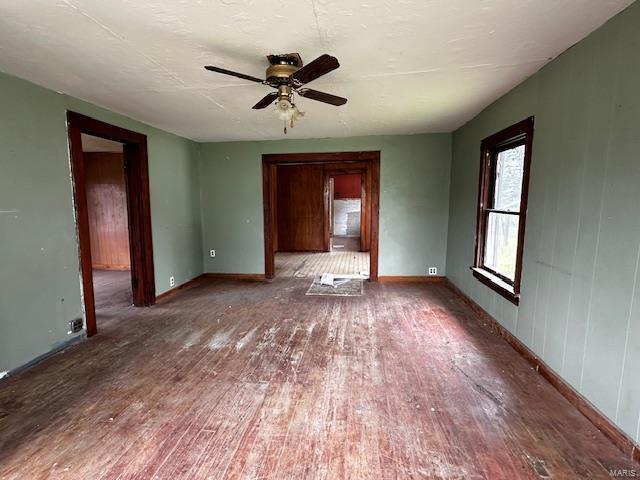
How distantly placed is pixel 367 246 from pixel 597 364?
6.47 meters

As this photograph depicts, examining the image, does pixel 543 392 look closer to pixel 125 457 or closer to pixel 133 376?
pixel 125 457

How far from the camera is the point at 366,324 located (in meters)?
3.31

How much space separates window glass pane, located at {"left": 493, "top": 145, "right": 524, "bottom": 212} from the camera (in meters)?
2.90

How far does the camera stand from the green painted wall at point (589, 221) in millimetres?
1601

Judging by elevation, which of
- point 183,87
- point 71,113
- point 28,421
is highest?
point 183,87

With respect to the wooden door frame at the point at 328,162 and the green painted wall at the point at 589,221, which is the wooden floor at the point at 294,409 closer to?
the green painted wall at the point at 589,221

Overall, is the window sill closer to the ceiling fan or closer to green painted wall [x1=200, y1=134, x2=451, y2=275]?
green painted wall [x1=200, y1=134, x2=451, y2=275]

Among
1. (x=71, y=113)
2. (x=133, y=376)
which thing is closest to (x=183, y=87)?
(x=71, y=113)

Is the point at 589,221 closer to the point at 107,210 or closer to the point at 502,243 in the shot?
the point at 502,243

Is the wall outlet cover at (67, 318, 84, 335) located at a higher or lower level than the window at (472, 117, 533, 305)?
lower

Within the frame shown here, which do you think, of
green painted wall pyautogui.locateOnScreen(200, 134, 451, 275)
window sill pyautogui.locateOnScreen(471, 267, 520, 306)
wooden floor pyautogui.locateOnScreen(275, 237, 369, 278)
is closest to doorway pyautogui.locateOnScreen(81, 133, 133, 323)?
green painted wall pyautogui.locateOnScreen(200, 134, 451, 275)

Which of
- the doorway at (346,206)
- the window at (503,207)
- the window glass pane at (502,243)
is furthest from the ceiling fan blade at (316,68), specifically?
the doorway at (346,206)

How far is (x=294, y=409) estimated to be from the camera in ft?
6.39

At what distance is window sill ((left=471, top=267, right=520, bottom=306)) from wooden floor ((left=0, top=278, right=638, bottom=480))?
42cm
